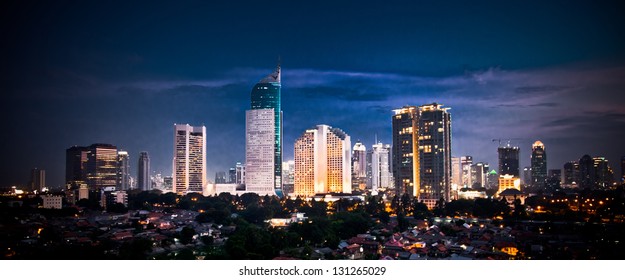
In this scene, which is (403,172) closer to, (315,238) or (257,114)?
(257,114)

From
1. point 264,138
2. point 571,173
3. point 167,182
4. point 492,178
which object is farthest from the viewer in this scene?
point 492,178

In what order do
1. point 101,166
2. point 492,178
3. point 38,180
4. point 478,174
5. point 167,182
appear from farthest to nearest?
point 492,178 < point 478,174 < point 167,182 < point 101,166 < point 38,180

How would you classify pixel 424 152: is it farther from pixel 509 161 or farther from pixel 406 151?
pixel 509 161

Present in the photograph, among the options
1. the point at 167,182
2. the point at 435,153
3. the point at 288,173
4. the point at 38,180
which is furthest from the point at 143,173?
the point at 435,153

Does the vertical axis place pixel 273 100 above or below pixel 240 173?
above
